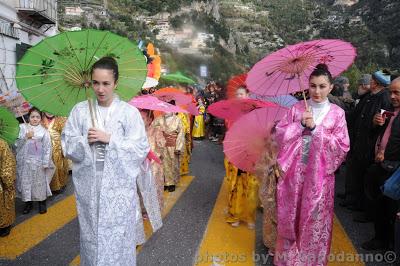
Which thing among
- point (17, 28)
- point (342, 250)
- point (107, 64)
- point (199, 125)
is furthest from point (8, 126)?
point (17, 28)

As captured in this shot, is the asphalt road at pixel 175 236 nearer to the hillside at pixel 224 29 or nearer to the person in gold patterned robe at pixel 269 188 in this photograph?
the person in gold patterned robe at pixel 269 188

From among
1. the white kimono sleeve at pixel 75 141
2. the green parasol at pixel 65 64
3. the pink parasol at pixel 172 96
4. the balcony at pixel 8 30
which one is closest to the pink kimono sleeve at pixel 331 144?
the green parasol at pixel 65 64

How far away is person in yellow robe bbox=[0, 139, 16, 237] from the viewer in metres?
4.42

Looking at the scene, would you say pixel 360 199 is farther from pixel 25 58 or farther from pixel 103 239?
pixel 25 58

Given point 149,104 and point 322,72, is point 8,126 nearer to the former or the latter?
point 149,104

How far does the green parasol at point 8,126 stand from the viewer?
423cm

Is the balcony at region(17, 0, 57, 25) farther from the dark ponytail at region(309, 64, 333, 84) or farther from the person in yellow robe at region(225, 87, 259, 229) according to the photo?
the dark ponytail at region(309, 64, 333, 84)

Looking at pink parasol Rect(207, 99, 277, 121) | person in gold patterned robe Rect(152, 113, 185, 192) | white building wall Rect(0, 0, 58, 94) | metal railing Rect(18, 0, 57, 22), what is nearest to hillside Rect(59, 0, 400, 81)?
metal railing Rect(18, 0, 57, 22)

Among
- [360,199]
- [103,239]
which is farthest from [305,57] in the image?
[360,199]

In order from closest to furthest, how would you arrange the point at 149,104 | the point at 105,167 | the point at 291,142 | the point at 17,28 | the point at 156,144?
the point at 105,167
the point at 291,142
the point at 149,104
the point at 156,144
the point at 17,28

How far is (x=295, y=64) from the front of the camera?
3.64m

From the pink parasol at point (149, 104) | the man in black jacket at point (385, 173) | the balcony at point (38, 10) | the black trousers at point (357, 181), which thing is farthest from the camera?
the balcony at point (38, 10)

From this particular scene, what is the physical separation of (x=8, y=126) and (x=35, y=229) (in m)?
1.33

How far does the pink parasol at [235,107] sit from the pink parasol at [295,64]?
18.4 inches
